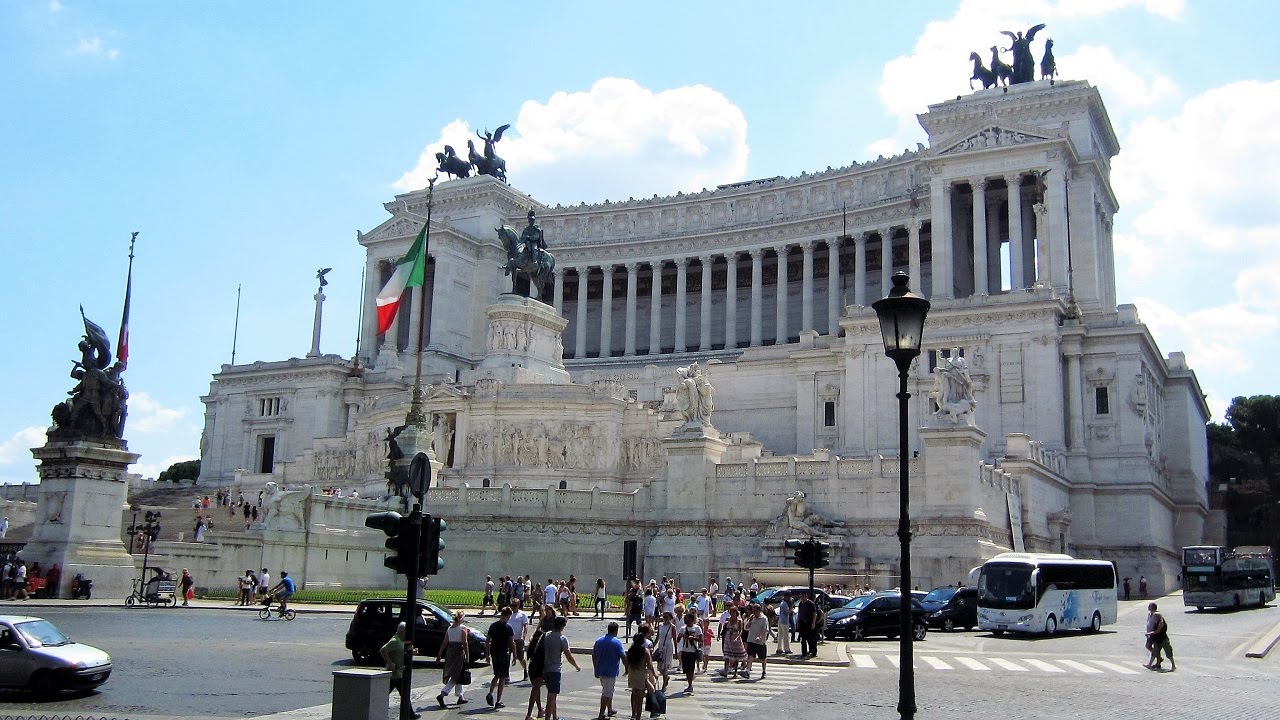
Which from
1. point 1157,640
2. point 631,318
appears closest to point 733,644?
point 1157,640

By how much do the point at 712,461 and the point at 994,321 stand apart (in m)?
24.6

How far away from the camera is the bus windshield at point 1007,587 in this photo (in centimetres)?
3247

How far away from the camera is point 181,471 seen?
→ 110 m

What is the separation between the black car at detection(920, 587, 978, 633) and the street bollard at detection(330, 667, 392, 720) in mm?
23395

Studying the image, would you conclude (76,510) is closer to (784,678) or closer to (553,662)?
(784,678)

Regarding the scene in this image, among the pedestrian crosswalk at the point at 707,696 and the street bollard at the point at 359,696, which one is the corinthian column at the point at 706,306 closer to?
the pedestrian crosswalk at the point at 707,696

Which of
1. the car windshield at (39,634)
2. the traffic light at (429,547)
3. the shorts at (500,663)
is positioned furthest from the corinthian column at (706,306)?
the traffic light at (429,547)

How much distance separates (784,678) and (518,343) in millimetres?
51058

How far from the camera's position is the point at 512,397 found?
207ft

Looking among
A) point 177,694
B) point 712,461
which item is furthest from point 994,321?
point 177,694

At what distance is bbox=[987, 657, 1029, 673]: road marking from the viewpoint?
78.1ft

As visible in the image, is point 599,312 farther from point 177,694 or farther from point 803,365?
point 177,694

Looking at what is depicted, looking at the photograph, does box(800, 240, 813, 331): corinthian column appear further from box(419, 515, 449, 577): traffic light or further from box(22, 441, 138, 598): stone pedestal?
box(419, 515, 449, 577): traffic light

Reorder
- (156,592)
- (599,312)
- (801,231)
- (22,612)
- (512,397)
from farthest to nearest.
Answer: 1. (599,312)
2. (801,231)
3. (512,397)
4. (156,592)
5. (22,612)
